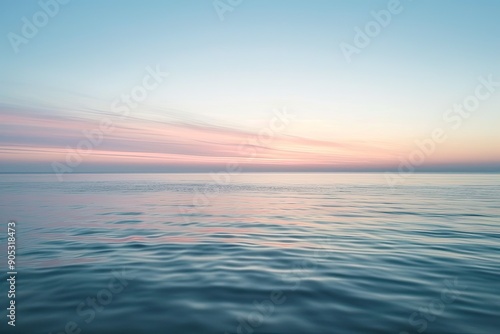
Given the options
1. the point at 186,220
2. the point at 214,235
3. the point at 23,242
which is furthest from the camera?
the point at 186,220

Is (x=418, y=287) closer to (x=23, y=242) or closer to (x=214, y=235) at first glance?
(x=214, y=235)

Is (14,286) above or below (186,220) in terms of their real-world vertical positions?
above

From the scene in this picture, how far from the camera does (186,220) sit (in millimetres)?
20016

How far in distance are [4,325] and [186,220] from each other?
14320mm

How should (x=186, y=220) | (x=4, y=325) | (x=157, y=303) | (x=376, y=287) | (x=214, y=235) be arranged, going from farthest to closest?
(x=186, y=220)
(x=214, y=235)
(x=376, y=287)
(x=157, y=303)
(x=4, y=325)

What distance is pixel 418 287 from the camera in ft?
25.7

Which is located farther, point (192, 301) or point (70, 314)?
point (192, 301)

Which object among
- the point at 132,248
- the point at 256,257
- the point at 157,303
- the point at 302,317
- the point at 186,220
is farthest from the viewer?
the point at 186,220

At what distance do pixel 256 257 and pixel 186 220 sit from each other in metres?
10.00

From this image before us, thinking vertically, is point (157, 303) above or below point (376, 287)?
above

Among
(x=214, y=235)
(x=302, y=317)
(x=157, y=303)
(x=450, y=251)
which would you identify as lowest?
(x=450, y=251)

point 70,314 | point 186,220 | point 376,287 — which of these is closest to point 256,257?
point 376,287

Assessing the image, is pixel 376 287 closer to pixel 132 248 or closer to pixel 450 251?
pixel 450 251

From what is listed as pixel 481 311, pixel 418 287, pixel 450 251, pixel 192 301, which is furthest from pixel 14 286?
pixel 450 251
